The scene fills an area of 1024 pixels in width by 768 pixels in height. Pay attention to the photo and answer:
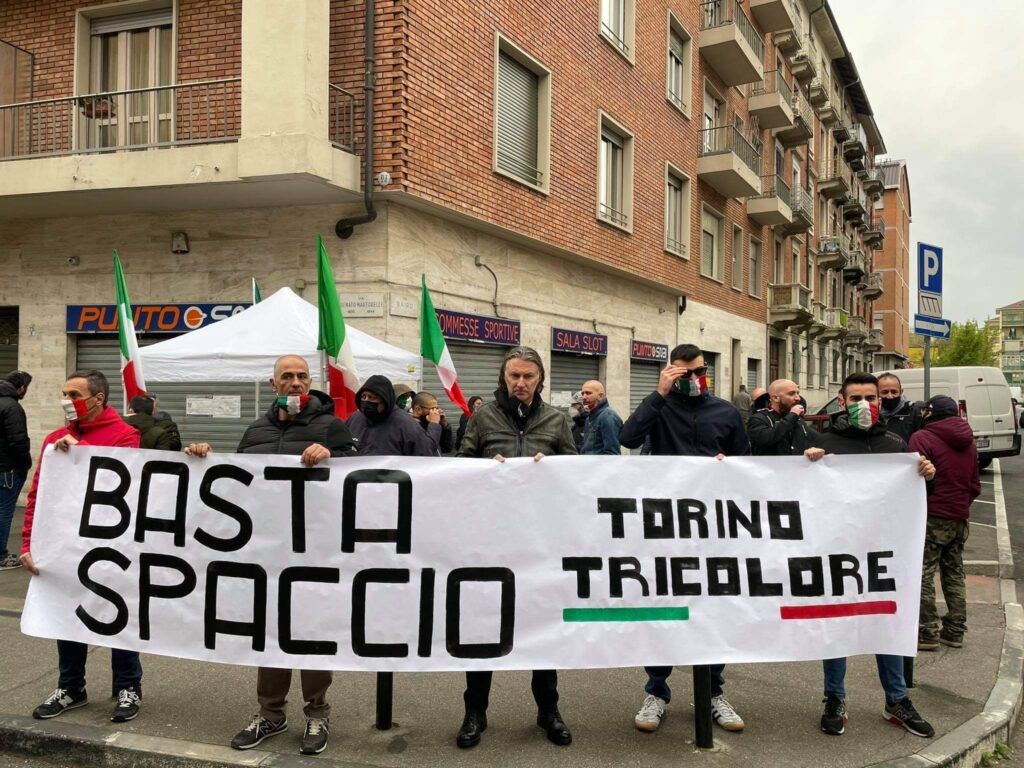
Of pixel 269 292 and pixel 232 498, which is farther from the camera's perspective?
pixel 269 292

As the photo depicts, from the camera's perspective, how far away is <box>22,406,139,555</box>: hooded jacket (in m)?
4.45

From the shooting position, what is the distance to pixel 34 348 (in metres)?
11.7

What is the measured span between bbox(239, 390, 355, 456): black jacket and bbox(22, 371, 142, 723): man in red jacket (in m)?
0.80

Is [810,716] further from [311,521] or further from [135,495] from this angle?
[135,495]

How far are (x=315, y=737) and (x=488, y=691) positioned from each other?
0.85 metres

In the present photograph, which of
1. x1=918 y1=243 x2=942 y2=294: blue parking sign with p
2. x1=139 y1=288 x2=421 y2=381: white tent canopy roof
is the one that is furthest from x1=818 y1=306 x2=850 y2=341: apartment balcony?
x1=139 y1=288 x2=421 y2=381: white tent canopy roof

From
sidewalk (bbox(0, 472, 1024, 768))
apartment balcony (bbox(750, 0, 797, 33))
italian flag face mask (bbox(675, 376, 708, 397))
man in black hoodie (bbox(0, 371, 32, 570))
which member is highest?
apartment balcony (bbox(750, 0, 797, 33))

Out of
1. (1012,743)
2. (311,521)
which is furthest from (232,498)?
(1012,743)

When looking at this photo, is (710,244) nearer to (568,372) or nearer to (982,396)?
(982,396)

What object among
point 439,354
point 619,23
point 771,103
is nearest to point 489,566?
point 439,354

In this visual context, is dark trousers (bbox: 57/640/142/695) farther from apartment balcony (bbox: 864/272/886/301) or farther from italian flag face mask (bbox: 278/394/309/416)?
apartment balcony (bbox: 864/272/886/301)

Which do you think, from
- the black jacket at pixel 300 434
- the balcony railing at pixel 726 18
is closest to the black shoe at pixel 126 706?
the black jacket at pixel 300 434

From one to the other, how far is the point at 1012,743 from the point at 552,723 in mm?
2455

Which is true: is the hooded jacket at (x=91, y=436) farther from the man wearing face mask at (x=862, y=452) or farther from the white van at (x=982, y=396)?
the white van at (x=982, y=396)
